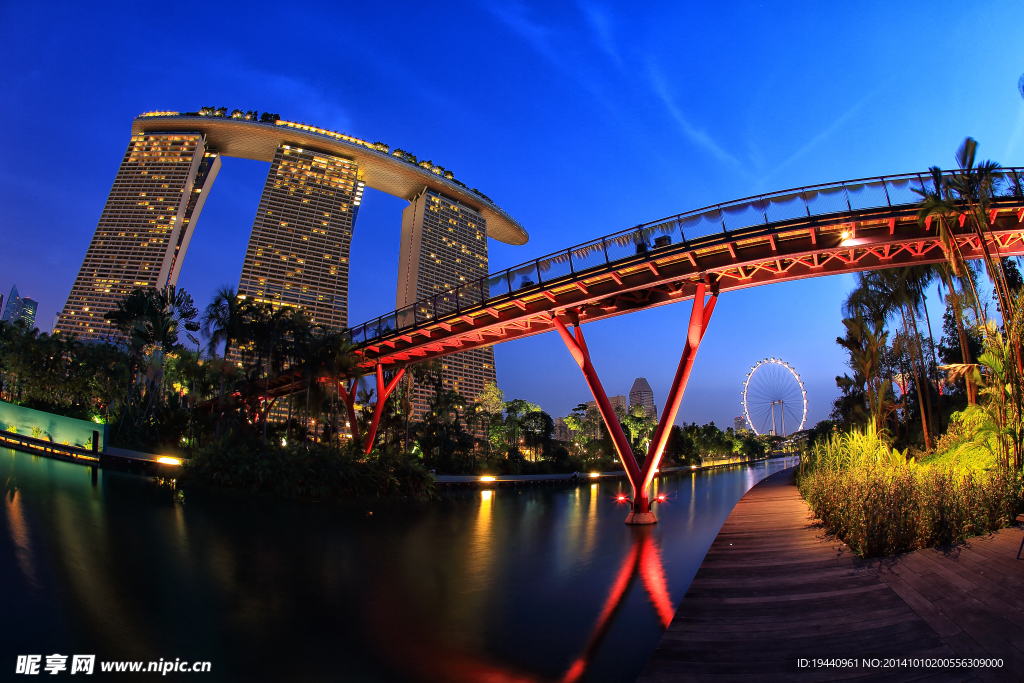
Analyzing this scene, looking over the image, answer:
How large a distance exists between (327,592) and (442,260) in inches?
5548

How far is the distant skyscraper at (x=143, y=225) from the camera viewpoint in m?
97.9

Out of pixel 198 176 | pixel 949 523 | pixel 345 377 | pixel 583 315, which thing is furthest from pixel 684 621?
pixel 198 176

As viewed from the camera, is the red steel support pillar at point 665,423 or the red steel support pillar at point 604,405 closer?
the red steel support pillar at point 665,423

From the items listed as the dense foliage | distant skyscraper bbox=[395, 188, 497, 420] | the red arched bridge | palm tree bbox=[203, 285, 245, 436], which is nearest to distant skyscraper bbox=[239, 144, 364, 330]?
distant skyscraper bbox=[395, 188, 497, 420]

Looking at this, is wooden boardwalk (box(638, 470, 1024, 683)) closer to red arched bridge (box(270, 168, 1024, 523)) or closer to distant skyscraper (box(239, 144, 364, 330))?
red arched bridge (box(270, 168, 1024, 523))

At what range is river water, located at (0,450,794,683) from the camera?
5410 millimetres

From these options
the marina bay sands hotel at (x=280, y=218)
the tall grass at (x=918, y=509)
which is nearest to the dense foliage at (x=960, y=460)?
the tall grass at (x=918, y=509)

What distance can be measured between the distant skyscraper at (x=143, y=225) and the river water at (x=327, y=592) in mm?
107136

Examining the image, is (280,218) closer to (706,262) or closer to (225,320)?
(225,320)

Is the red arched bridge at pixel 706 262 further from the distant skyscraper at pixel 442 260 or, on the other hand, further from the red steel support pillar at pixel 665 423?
the distant skyscraper at pixel 442 260

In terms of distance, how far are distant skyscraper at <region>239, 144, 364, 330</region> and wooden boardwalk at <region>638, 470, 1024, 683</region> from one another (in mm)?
118696

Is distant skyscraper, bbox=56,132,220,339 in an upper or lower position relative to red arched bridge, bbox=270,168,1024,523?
upper

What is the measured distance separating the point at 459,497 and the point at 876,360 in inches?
1274

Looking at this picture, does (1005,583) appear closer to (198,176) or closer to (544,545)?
(544,545)
